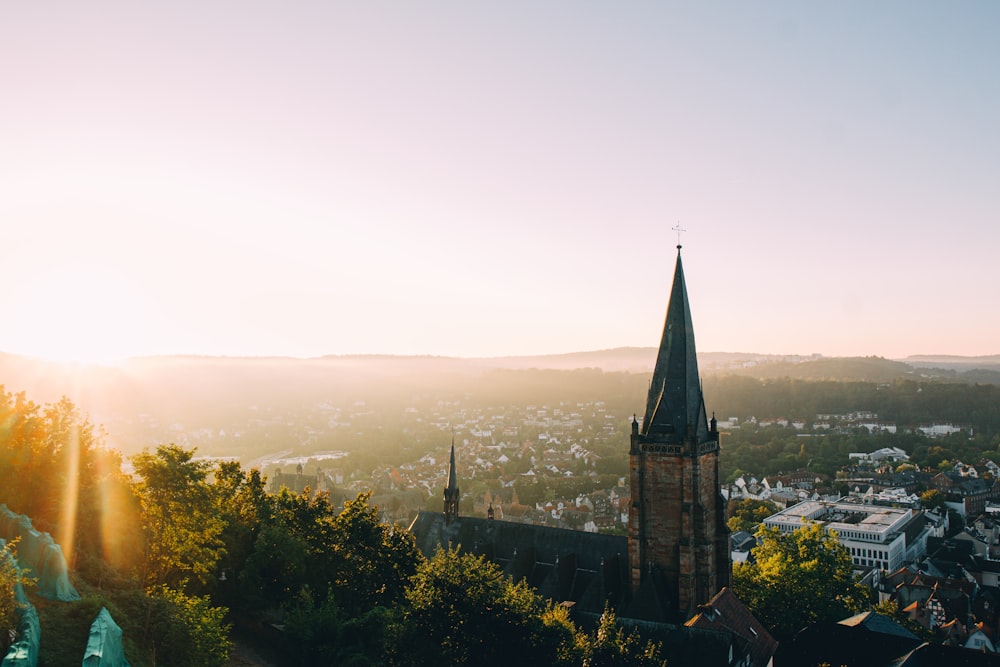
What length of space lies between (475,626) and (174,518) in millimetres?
11898

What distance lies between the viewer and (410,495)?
111 metres

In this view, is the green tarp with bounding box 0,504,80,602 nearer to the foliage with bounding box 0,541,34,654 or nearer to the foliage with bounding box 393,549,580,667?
the foliage with bounding box 0,541,34,654

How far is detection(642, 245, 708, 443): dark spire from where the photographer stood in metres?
38.2

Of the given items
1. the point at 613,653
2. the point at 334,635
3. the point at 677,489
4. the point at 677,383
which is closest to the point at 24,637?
the point at 334,635

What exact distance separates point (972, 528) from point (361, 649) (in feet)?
345

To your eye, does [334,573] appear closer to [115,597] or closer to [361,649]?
[361,649]

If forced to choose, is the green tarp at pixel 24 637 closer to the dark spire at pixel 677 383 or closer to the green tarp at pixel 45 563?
the green tarp at pixel 45 563

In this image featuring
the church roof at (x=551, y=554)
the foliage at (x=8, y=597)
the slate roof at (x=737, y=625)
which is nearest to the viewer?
the foliage at (x=8, y=597)

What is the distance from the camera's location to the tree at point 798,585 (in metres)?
43.5

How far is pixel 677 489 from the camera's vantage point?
38.0 m

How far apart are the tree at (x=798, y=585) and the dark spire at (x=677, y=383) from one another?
11.6 metres

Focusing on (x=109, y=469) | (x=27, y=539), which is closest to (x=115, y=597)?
(x=27, y=539)

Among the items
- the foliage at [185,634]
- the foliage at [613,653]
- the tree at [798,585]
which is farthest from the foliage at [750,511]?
the foliage at [185,634]

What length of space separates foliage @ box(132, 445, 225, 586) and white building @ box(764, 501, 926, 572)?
71.7m
